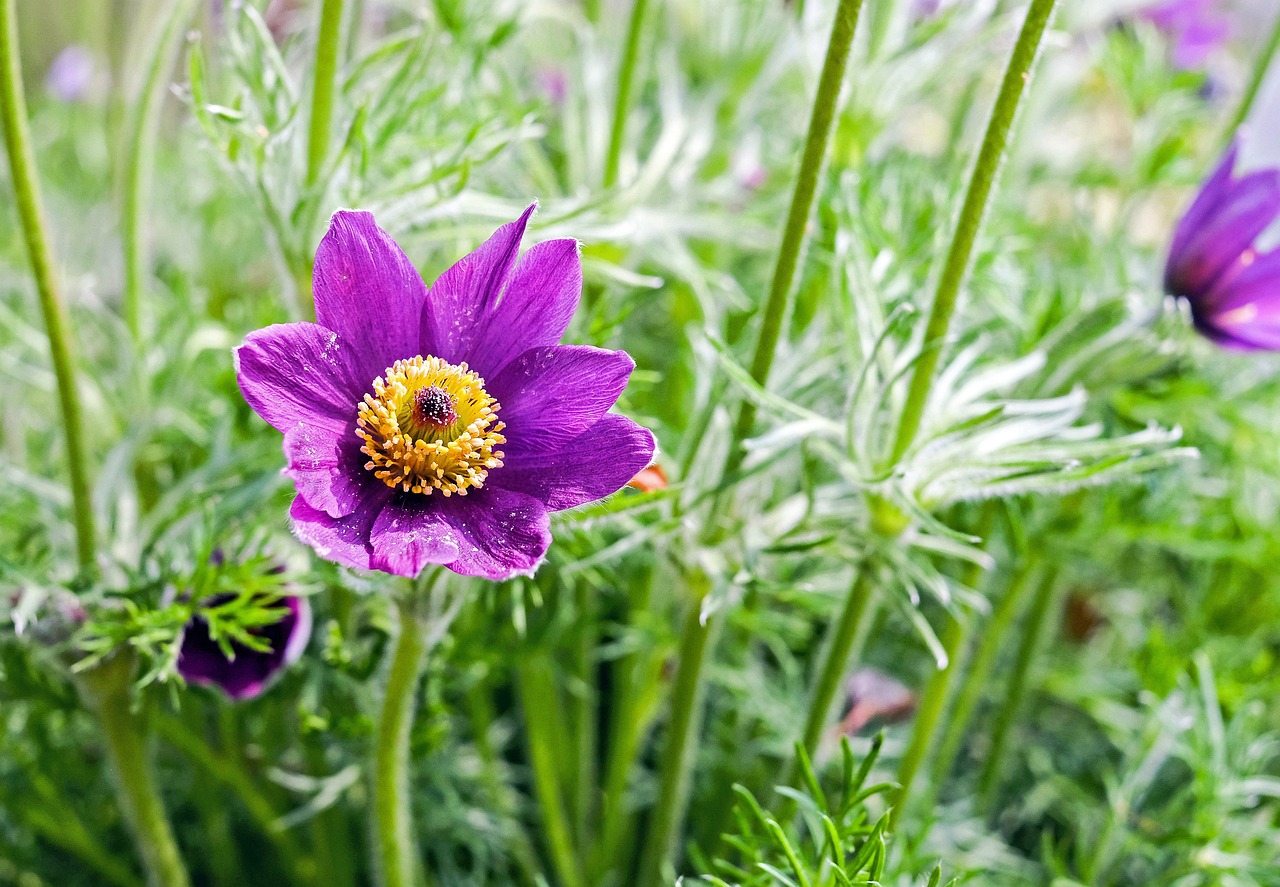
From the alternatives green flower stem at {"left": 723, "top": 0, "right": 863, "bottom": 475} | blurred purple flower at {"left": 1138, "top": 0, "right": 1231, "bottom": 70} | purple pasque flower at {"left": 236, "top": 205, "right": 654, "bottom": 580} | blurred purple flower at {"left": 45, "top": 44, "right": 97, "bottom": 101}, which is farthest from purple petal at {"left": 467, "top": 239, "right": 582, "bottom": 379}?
blurred purple flower at {"left": 45, "top": 44, "right": 97, "bottom": 101}

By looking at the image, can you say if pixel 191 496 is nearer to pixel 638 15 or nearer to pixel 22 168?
pixel 22 168

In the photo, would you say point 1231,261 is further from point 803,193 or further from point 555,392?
point 555,392

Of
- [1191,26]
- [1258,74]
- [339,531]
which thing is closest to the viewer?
[339,531]

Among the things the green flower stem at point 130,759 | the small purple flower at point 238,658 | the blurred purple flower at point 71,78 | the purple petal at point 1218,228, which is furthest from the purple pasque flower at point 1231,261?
the blurred purple flower at point 71,78

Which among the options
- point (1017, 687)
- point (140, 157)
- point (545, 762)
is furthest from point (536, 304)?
point (1017, 687)

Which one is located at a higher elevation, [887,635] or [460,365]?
[460,365]

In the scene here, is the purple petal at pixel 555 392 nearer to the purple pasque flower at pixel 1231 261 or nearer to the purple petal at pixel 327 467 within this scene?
the purple petal at pixel 327 467

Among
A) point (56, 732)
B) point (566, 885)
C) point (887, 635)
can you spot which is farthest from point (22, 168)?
point (887, 635)
